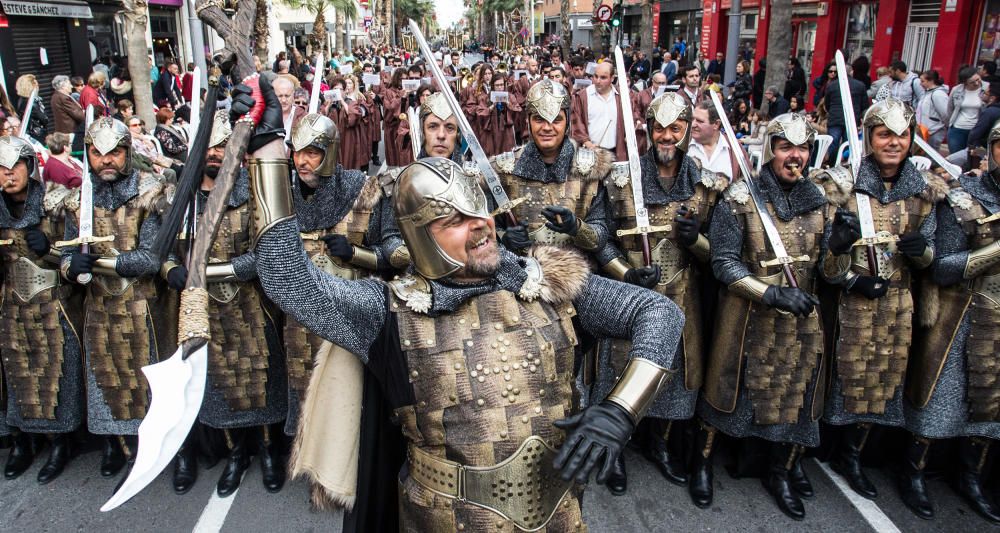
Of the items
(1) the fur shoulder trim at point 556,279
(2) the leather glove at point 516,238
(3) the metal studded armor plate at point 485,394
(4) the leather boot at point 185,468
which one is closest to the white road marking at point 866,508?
(2) the leather glove at point 516,238

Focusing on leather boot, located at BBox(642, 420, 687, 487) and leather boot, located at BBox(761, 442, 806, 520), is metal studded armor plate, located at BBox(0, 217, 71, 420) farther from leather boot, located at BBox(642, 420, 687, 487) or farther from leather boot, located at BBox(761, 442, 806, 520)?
leather boot, located at BBox(761, 442, 806, 520)

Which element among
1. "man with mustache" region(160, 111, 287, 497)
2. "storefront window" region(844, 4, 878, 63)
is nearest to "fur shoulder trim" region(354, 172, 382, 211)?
"man with mustache" region(160, 111, 287, 497)

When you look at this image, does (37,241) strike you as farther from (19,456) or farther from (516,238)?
(516,238)

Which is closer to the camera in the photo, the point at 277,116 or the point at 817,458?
the point at 277,116

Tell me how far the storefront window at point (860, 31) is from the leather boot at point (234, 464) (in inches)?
734

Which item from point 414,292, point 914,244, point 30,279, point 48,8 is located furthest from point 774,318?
point 48,8

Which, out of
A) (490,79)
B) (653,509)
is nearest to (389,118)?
(490,79)

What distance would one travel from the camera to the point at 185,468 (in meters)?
4.32

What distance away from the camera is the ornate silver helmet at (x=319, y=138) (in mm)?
3898

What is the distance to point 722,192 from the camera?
4.00 meters

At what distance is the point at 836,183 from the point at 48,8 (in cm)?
1826

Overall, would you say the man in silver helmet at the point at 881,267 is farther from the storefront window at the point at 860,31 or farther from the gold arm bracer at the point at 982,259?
the storefront window at the point at 860,31

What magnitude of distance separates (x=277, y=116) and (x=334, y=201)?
2295 millimetres

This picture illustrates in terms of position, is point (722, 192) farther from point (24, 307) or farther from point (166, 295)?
point (24, 307)
